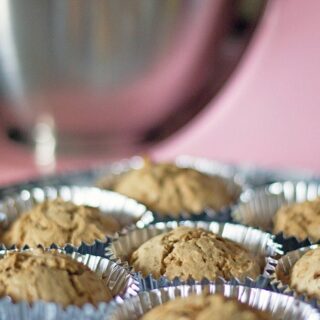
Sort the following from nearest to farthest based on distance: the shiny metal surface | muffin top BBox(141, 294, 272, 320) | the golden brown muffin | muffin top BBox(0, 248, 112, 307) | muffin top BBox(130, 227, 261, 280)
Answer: muffin top BBox(141, 294, 272, 320), muffin top BBox(0, 248, 112, 307), muffin top BBox(130, 227, 261, 280), the golden brown muffin, the shiny metal surface

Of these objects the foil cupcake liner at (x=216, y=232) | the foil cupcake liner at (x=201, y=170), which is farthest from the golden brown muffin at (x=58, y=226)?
the foil cupcake liner at (x=201, y=170)

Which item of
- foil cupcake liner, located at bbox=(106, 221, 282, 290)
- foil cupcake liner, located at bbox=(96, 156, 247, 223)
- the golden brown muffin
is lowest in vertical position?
foil cupcake liner, located at bbox=(106, 221, 282, 290)

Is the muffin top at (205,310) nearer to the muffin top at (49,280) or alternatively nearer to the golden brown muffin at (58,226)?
the muffin top at (49,280)

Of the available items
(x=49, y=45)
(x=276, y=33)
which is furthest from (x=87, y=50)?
(x=276, y=33)

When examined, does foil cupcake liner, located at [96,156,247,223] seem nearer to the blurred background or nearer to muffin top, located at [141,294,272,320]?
the blurred background

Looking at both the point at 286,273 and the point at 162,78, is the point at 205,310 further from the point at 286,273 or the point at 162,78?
the point at 162,78

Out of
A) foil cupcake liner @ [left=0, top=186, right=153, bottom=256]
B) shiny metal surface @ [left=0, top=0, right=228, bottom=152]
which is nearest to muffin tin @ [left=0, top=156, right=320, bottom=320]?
foil cupcake liner @ [left=0, top=186, right=153, bottom=256]
